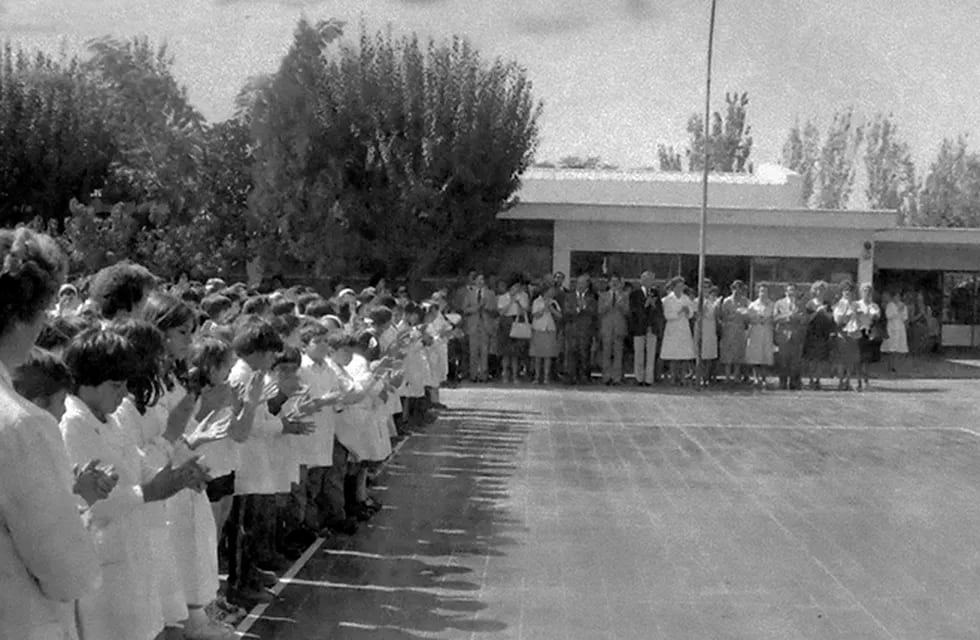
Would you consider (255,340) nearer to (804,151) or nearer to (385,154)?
(385,154)

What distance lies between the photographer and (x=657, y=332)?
24.7 m

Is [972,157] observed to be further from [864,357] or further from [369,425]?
[369,425]

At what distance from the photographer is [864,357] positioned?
24719 mm

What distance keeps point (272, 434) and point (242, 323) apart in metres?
0.69

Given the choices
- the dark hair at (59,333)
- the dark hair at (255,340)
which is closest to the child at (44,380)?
the dark hair at (59,333)

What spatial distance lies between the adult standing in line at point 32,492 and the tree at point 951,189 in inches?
2941

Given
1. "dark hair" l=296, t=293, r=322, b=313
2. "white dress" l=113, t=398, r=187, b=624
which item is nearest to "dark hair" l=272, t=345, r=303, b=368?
"white dress" l=113, t=398, r=187, b=624

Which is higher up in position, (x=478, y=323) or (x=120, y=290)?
(x=120, y=290)

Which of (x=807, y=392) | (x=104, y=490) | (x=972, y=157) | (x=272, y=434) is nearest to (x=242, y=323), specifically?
(x=272, y=434)

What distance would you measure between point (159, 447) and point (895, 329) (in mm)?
24065

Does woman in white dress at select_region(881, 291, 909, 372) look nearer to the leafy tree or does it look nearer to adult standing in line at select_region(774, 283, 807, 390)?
adult standing in line at select_region(774, 283, 807, 390)

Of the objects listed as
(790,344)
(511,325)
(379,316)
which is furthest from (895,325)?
(379,316)

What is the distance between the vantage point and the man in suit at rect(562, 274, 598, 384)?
24.5 m

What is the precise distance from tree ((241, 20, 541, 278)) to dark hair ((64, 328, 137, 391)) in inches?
845
